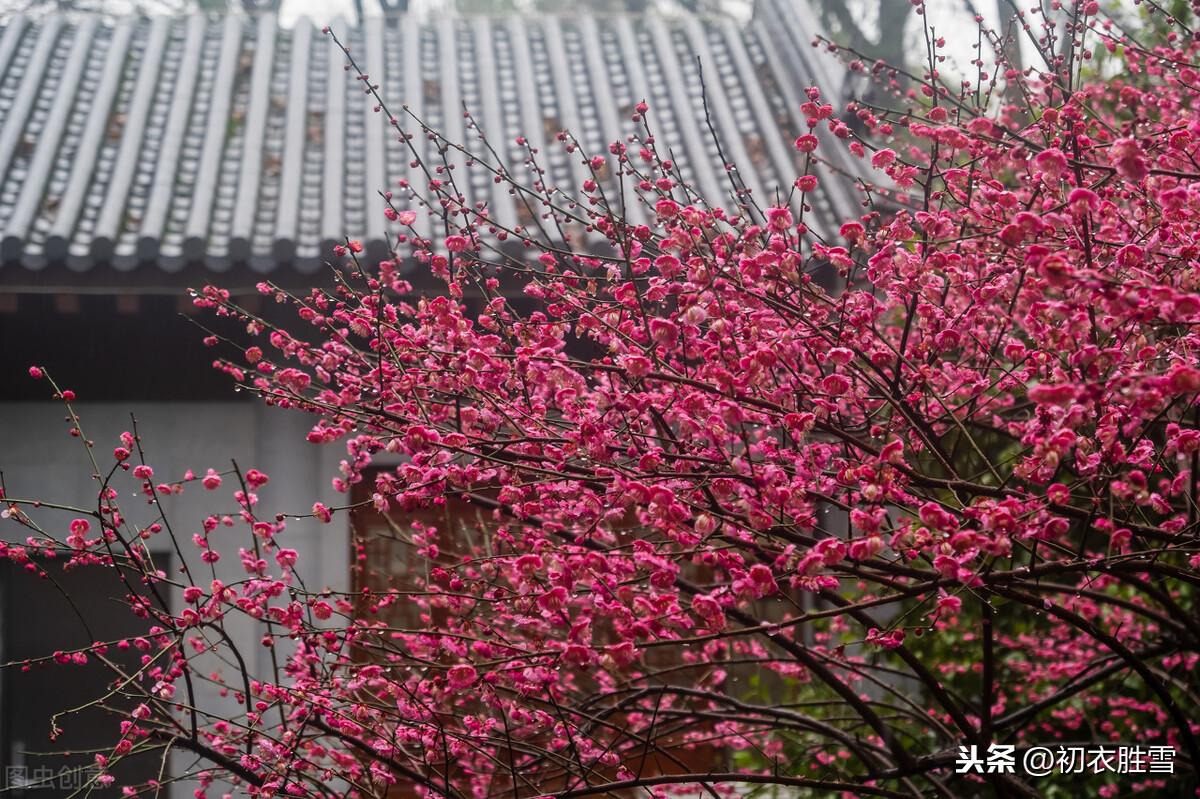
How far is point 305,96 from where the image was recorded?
7473 mm

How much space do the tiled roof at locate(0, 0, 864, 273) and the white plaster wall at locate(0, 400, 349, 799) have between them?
0.97 meters

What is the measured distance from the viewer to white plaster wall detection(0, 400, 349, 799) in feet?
19.0

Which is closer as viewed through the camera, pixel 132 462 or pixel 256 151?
pixel 132 462

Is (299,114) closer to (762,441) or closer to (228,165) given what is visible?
(228,165)

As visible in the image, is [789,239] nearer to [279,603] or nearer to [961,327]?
[961,327]

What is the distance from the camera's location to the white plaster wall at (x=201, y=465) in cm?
579

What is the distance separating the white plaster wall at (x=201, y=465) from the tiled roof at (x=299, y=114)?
0.97 metres

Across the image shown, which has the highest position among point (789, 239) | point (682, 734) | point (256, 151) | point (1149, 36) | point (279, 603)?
point (1149, 36)

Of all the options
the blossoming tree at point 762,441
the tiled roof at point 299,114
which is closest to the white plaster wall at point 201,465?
the tiled roof at point 299,114

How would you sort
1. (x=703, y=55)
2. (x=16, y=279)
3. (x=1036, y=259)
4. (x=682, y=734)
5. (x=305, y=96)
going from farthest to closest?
1. (x=703, y=55)
2. (x=305, y=96)
3. (x=682, y=734)
4. (x=16, y=279)
5. (x=1036, y=259)

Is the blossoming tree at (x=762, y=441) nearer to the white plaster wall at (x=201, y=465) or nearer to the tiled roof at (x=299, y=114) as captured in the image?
the white plaster wall at (x=201, y=465)

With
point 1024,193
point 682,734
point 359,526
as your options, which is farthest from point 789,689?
point 1024,193

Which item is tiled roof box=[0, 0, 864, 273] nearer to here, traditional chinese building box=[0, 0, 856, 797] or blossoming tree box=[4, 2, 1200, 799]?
traditional chinese building box=[0, 0, 856, 797]

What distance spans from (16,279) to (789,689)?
4.61m
